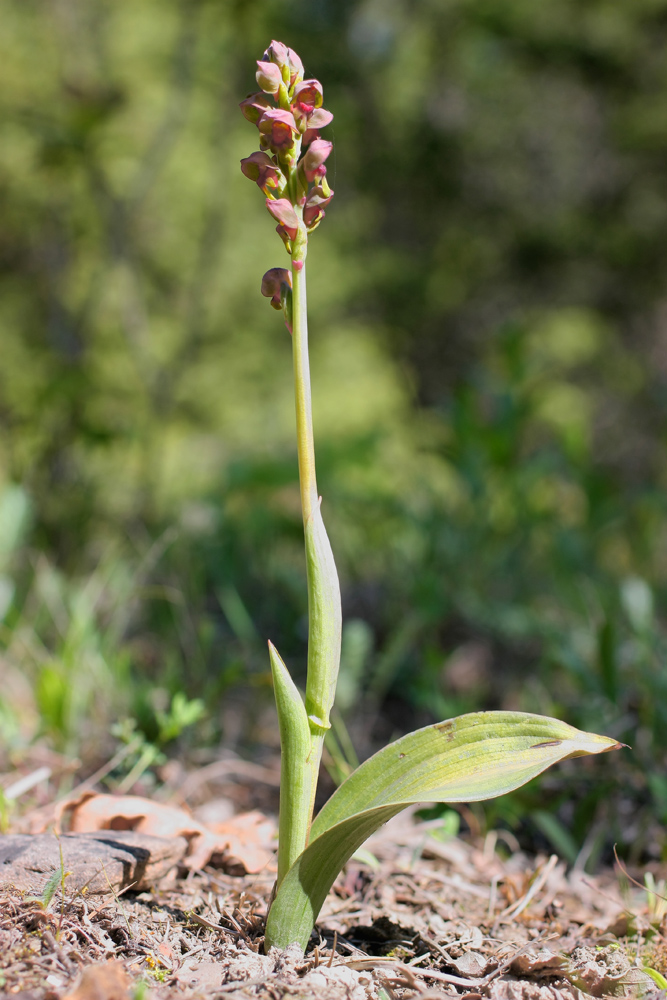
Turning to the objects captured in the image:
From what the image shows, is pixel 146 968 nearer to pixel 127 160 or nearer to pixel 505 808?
pixel 505 808

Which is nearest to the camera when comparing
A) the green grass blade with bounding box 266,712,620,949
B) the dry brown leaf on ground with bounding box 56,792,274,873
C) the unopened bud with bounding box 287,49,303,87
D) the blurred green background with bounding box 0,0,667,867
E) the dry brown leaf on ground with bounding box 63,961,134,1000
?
the dry brown leaf on ground with bounding box 63,961,134,1000

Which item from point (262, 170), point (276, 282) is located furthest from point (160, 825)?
point (262, 170)

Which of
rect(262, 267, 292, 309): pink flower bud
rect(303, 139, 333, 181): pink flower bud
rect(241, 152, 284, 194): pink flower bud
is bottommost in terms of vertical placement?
rect(262, 267, 292, 309): pink flower bud

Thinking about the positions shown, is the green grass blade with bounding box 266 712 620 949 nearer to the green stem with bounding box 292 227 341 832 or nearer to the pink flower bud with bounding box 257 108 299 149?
the green stem with bounding box 292 227 341 832

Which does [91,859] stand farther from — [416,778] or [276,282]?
[276,282]

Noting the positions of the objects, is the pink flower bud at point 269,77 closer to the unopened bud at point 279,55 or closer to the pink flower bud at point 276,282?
the unopened bud at point 279,55

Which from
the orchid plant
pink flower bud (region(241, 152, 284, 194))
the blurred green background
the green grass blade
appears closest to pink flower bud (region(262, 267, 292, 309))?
the orchid plant

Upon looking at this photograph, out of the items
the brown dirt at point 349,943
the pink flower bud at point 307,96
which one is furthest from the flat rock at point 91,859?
the pink flower bud at point 307,96

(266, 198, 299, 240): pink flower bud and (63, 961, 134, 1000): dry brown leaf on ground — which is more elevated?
(266, 198, 299, 240): pink flower bud
